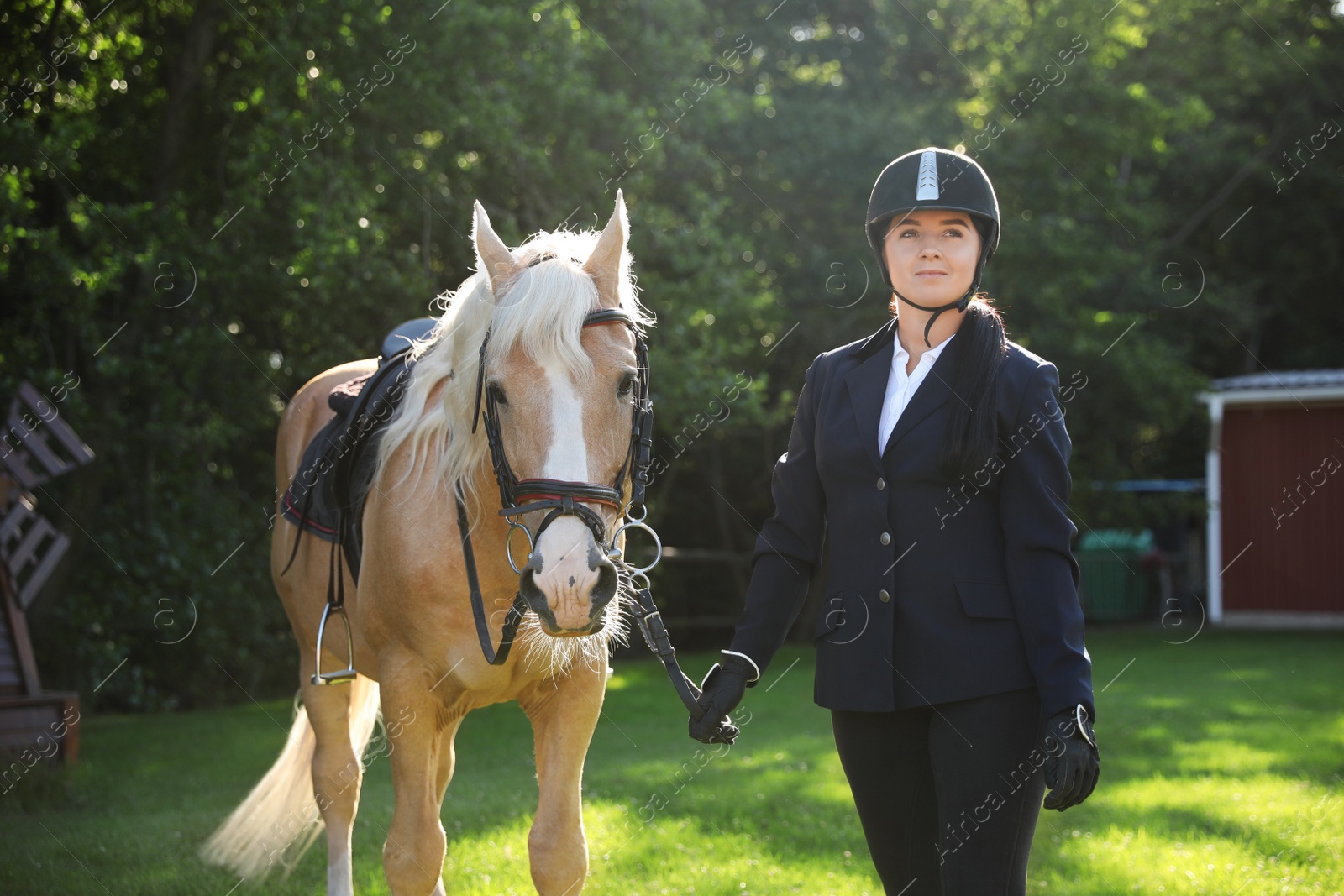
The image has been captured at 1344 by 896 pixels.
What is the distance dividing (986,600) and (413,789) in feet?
5.45

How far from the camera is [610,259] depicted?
2.83m

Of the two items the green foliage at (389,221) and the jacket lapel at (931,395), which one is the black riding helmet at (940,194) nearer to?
the jacket lapel at (931,395)

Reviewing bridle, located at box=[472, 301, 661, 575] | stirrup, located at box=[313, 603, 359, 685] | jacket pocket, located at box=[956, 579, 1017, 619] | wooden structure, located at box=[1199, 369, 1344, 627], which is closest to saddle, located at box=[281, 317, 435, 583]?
stirrup, located at box=[313, 603, 359, 685]

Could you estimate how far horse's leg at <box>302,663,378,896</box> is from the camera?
13.2 feet

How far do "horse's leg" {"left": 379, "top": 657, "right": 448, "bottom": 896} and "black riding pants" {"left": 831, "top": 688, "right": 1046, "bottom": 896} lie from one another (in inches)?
47.4

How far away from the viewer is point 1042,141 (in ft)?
45.7

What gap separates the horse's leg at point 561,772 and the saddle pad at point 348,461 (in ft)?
2.94

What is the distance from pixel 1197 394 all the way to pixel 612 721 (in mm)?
10884

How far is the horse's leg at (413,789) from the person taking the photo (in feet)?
9.76

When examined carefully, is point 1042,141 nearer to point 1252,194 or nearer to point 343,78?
point 343,78

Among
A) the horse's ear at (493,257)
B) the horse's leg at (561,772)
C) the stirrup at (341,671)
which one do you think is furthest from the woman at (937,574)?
the stirrup at (341,671)

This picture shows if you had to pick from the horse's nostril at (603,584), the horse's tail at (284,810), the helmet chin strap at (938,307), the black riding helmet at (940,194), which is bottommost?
the horse's tail at (284,810)

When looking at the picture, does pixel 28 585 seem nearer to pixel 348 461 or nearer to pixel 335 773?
pixel 335 773

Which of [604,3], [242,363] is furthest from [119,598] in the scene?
[604,3]
